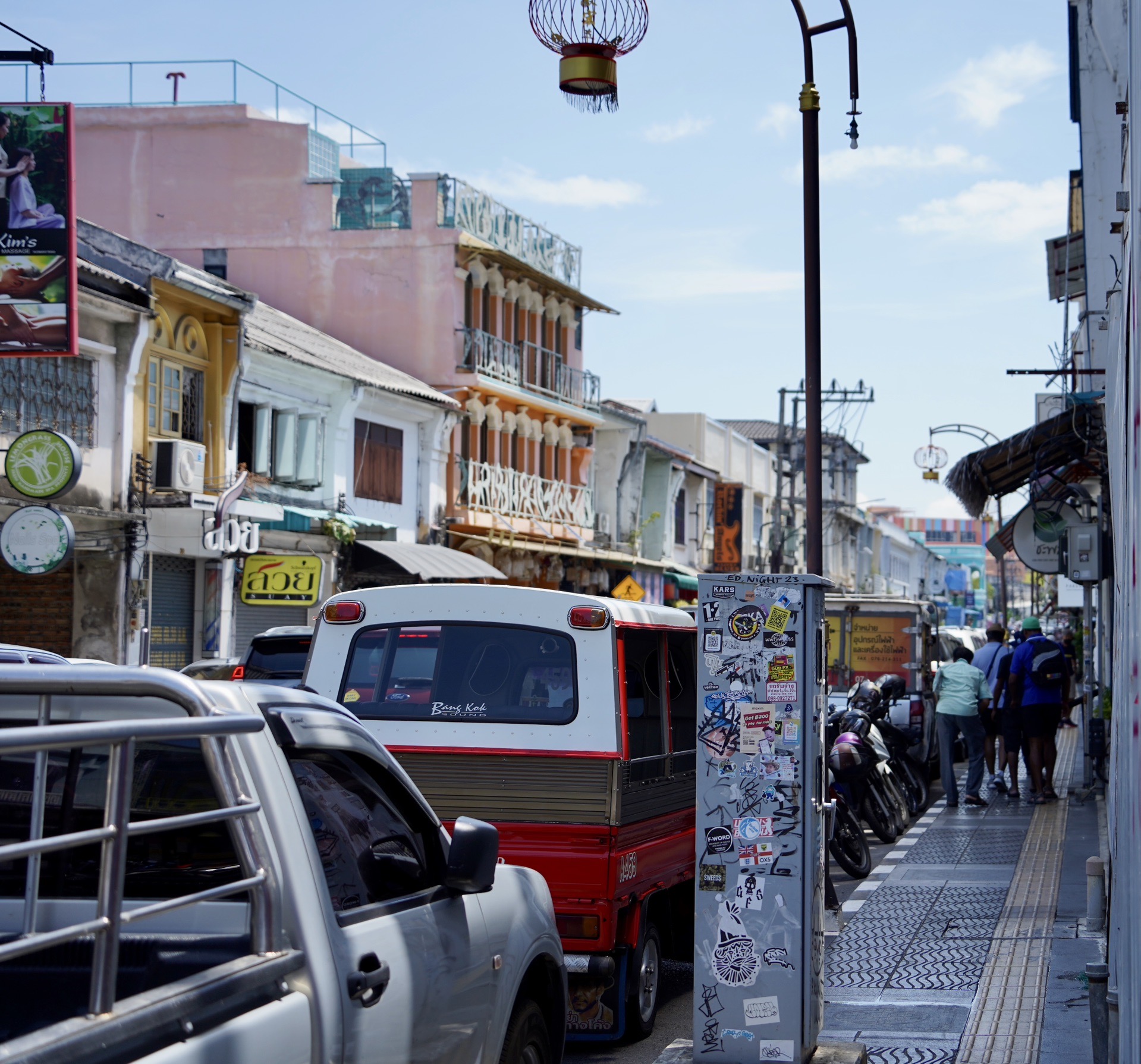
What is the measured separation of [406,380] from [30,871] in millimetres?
30341

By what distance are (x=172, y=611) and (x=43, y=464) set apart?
215 inches

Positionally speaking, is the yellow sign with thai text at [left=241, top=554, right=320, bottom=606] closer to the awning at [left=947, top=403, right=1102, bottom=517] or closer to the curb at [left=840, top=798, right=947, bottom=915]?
the curb at [left=840, top=798, right=947, bottom=915]

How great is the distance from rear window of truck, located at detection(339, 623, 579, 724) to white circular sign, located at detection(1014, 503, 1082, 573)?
34.1 ft

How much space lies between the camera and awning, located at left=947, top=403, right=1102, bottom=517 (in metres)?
14.6

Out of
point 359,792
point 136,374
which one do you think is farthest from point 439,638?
point 136,374

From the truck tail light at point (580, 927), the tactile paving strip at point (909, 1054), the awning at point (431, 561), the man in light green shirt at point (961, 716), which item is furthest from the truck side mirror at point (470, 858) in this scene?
the awning at point (431, 561)

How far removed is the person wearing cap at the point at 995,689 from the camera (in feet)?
57.4

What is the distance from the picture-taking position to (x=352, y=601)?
8.36 m

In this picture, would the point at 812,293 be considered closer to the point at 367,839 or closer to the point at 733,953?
the point at 733,953

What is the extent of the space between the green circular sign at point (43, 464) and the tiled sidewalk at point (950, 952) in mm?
10780

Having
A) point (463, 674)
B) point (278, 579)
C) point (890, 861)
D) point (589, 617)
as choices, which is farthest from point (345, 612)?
point (278, 579)

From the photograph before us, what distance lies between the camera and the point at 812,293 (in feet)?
35.8

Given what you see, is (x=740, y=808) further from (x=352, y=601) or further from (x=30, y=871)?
(x=30, y=871)

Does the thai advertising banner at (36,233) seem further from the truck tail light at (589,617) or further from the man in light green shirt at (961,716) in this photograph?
the truck tail light at (589,617)
